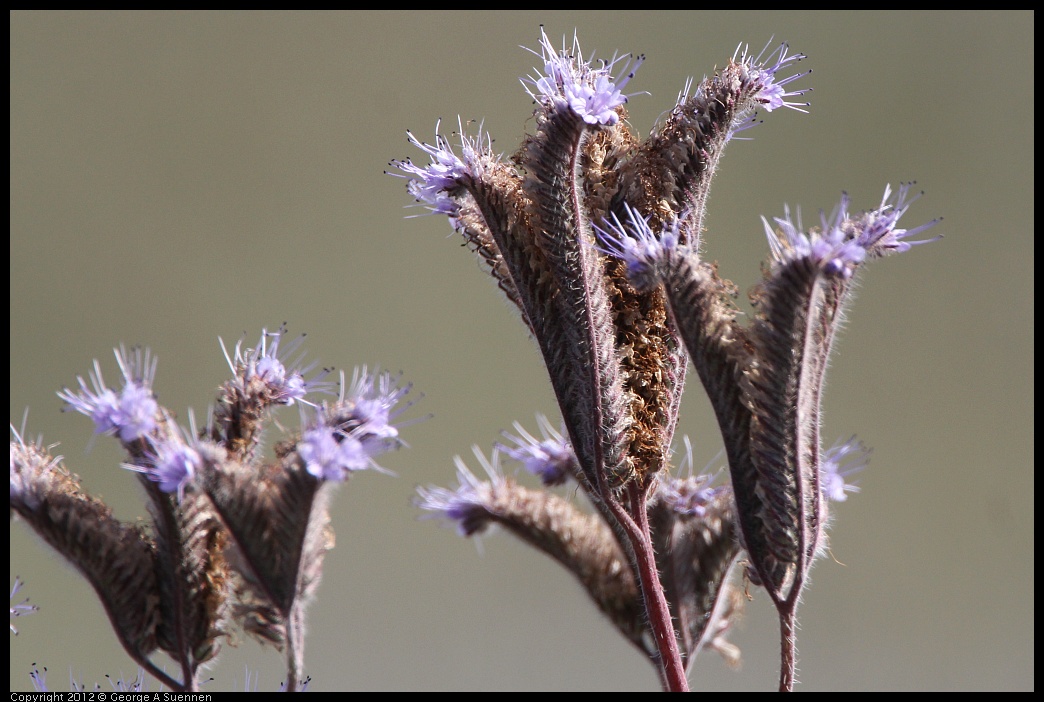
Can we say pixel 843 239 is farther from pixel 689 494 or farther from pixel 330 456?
pixel 330 456

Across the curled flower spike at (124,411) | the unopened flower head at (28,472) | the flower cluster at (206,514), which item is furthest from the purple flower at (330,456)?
the unopened flower head at (28,472)

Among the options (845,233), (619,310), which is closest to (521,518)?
(619,310)

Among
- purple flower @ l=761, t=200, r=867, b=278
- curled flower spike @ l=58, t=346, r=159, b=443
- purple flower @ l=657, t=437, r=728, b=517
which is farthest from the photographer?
purple flower @ l=657, t=437, r=728, b=517

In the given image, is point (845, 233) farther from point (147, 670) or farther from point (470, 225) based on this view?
point (147, 670)

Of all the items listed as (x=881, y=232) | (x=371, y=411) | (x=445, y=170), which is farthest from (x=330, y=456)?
(x=881, y=232)

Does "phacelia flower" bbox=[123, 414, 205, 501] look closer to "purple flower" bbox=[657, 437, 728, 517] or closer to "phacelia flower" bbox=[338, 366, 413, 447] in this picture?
"phacelia flower" bbox=[338, 366, 413, 447]

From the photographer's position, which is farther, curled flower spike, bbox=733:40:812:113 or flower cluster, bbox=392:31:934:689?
curled flower spike, bbox=733:40:812:113

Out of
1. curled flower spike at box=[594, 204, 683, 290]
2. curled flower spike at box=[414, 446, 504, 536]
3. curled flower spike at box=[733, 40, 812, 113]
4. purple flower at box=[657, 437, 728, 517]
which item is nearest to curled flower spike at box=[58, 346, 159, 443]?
curled flower spike at box=[414, 446, 504, 536]
